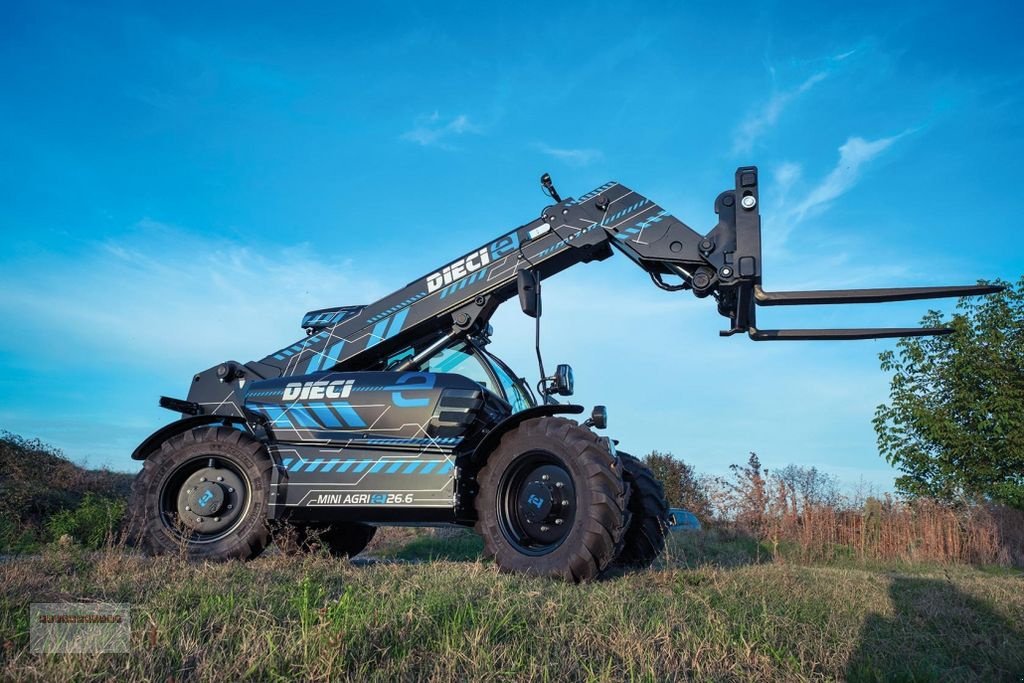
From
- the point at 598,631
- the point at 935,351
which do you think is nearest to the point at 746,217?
the point at 598,631

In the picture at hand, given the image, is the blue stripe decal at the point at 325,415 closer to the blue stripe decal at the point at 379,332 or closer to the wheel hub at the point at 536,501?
the blue stripe decal at the point at 379,332

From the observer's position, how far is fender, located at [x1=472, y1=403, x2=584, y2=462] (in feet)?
20.7

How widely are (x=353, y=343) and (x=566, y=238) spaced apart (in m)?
2.60

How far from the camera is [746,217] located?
21.4 feet

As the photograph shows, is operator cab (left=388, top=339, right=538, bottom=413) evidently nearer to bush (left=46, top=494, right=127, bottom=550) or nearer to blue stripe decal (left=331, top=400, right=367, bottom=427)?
blue stripe decal (left=331, top=400, right=367, bottom=427)

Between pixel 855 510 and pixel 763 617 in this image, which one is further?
pixel 855 510

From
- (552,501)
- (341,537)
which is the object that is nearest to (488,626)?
(552,501)

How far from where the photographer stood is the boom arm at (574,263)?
646 centimetres

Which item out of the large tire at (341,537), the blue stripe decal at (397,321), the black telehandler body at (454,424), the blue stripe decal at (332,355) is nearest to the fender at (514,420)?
the black telehandler body at (454,424)

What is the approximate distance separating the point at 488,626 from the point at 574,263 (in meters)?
4.78

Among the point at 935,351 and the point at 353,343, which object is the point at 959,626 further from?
the point at 935,351

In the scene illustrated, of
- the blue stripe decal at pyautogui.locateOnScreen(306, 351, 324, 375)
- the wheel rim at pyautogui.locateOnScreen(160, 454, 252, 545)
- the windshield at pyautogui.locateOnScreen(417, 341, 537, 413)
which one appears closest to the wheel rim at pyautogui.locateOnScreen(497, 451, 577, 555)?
the windshield at pyautogui.locateOnScreen(417, 341, 537, 413)

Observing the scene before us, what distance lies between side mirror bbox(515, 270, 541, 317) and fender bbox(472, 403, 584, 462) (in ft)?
3.03

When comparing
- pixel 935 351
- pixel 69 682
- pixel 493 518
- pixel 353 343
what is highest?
pixel 935 351
